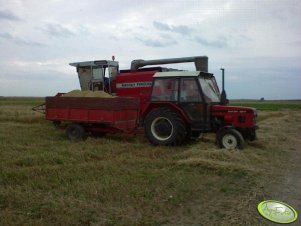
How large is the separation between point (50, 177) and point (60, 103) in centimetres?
548

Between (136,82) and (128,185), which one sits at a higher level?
(136,82)

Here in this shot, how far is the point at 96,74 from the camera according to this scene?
13445 mm

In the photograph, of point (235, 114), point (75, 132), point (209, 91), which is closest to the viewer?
point (235, 114)

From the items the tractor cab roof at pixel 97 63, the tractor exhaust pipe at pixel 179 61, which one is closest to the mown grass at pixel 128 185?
the tractor exhaust pipe at pixel 179 61

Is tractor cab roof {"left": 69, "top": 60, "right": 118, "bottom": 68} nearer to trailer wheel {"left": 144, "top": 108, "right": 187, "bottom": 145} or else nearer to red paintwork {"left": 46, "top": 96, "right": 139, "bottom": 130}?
red paintwork {"left": 46, "top": 96, "right": 139, "bottom": 130}

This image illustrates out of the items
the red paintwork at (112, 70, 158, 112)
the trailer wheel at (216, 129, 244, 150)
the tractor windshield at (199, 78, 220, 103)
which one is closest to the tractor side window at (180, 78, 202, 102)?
the tractor windshield at (199, 78, 220, 103)

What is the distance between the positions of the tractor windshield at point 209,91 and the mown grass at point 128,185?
138cm

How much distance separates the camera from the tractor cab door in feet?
30.4

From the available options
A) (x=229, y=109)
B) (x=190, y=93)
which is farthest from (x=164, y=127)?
(x=229, y=109)

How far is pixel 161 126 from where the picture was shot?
9.59 metres

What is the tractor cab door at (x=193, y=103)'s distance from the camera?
9.27 meters

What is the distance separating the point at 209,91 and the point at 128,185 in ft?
15.9

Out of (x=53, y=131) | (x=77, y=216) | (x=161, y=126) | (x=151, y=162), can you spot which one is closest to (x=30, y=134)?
(x=53, y=131)

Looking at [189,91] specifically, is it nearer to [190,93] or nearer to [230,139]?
[190,93]
